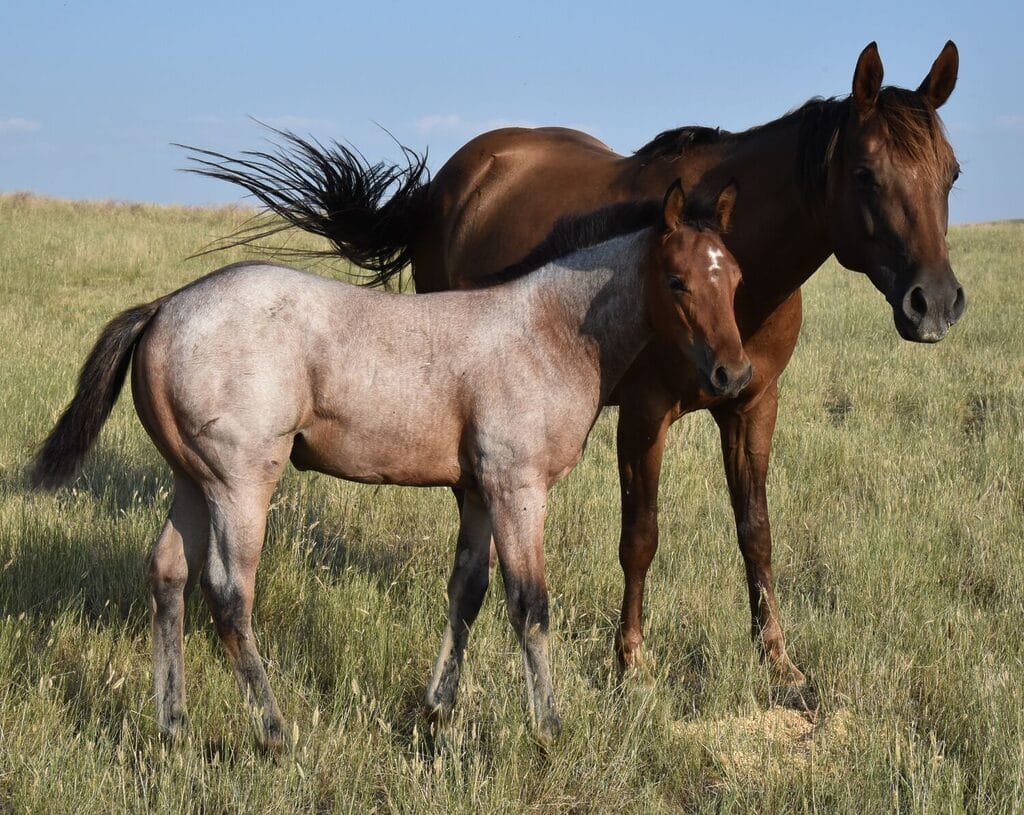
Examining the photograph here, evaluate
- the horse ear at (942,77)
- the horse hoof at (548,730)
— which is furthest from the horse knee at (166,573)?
the horse ear at (942,77)

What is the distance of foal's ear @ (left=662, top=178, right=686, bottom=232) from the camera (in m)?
3.14

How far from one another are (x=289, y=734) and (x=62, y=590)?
180 cm

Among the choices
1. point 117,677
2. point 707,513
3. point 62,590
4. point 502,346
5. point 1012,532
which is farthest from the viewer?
point 707,513

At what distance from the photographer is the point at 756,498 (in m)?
4.50

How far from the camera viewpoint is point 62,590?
14.6ft

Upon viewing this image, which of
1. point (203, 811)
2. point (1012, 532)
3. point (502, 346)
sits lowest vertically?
point (203, 811)

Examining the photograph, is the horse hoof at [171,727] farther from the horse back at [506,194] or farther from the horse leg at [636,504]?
the horse back at [506,194]

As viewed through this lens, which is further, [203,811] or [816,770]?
[816,770]

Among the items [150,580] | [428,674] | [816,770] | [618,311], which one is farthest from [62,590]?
[816,770]

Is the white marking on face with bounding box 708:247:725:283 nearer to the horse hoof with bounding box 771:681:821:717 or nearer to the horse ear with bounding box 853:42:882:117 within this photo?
the horse ear with bounding box 853:42:882:117

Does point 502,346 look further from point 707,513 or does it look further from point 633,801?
point 707,513

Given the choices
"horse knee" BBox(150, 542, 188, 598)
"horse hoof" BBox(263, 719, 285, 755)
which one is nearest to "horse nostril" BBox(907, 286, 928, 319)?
"horse hoof" BBox(263, 719, 285, 755)

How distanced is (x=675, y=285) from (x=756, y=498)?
1.68 metres

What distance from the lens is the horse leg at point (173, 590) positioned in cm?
328
